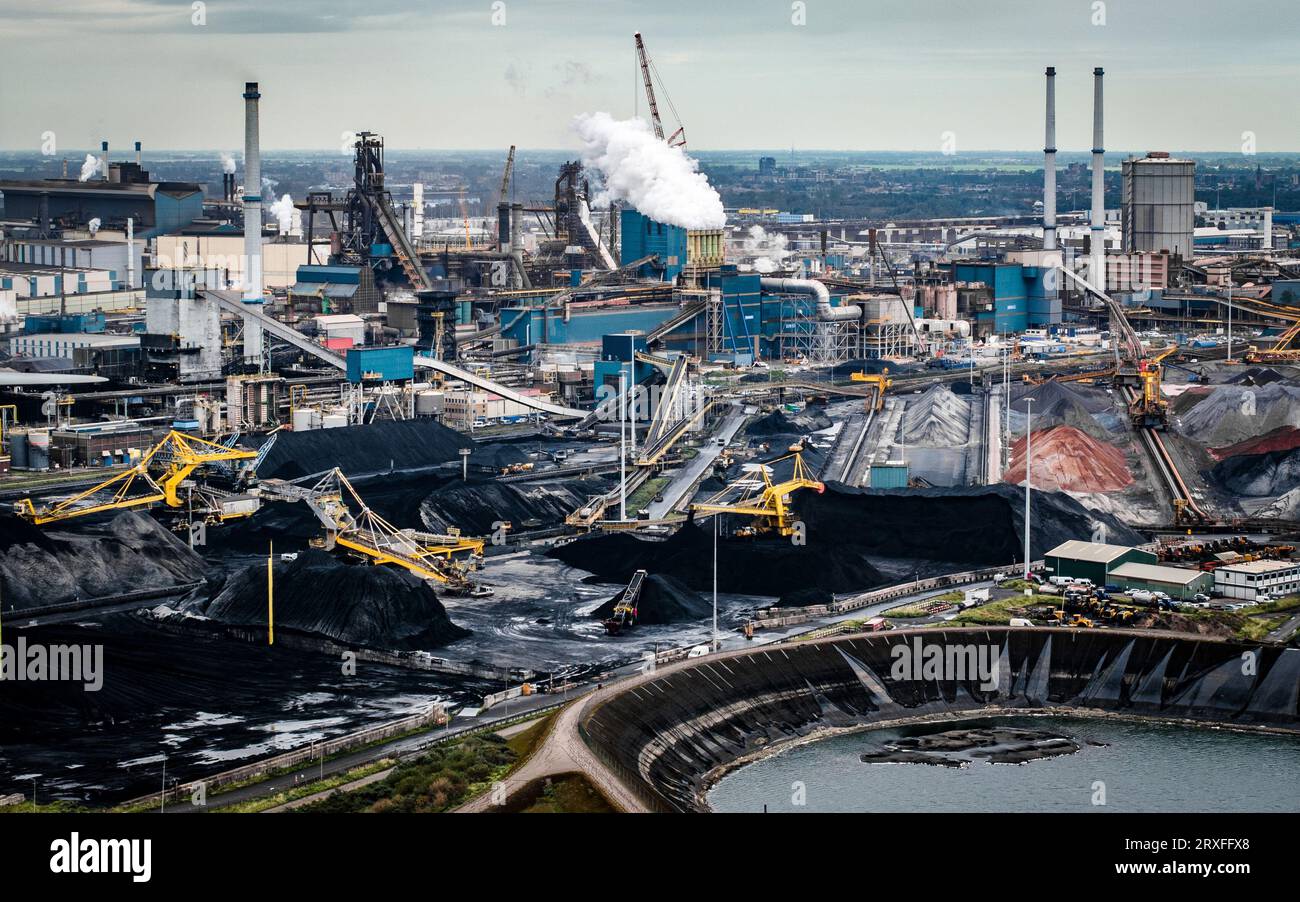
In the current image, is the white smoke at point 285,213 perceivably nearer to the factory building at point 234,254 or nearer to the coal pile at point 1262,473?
the factory building at point 234,254

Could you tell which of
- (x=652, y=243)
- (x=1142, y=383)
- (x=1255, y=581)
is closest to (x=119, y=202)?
(x=652, y=243)

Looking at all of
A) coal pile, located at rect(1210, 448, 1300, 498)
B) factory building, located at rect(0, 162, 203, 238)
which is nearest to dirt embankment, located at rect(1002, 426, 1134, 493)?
coal pile, located at rect(1210, 448, 1300, 498)

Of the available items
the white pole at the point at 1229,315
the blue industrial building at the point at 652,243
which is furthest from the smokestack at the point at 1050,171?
the blue industrial building at the point at 652,243

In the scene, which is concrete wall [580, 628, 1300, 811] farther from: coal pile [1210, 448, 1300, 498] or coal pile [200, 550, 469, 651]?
coal pile [1210, 448, 1300, 498]

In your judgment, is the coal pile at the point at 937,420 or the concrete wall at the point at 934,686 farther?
A: the coal pile at the point at 937,420

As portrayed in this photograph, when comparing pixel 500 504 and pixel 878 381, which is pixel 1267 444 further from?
pixel 500 504
